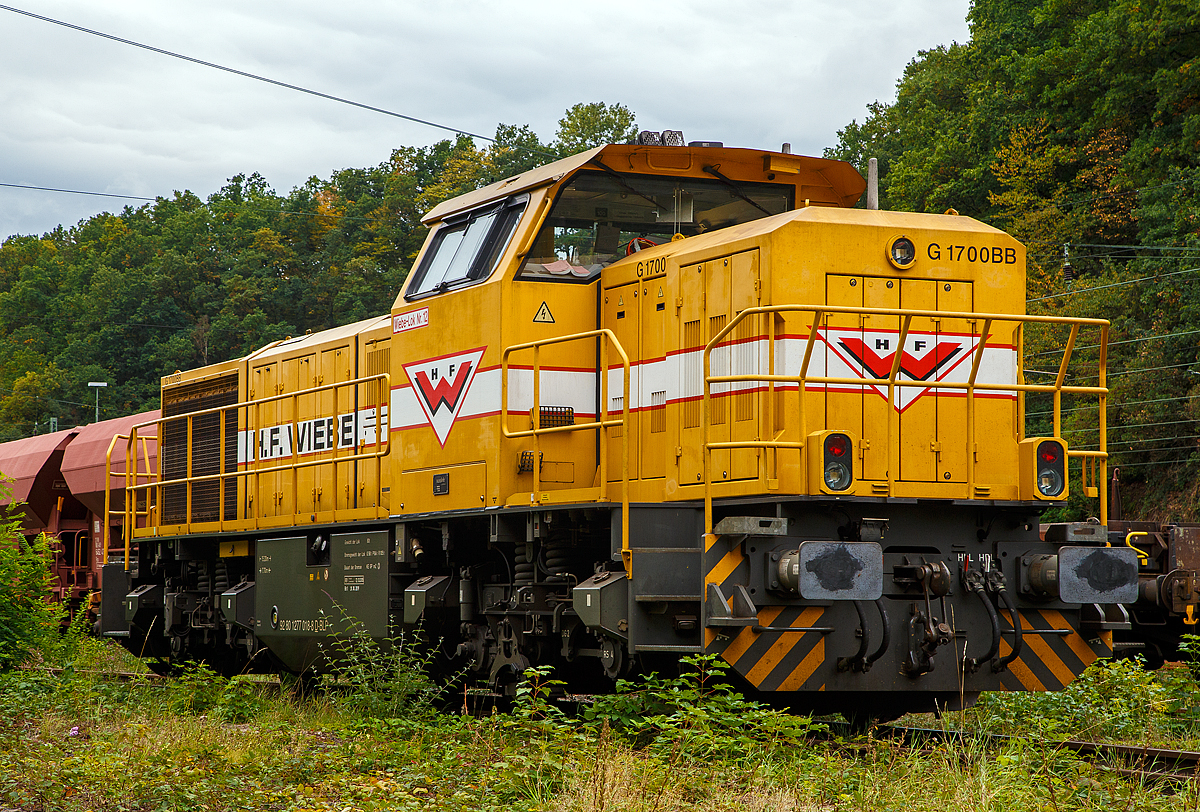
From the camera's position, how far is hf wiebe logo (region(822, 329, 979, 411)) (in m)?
7.83

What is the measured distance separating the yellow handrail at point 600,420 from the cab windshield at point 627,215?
73cm

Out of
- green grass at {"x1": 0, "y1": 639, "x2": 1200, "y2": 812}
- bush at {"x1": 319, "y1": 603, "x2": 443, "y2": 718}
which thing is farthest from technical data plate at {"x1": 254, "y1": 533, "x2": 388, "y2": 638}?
green grass at {"x1": 0, "y1": 639, "x2": 1200, "y2": 812}

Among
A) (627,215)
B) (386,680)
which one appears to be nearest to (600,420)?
(627,215)

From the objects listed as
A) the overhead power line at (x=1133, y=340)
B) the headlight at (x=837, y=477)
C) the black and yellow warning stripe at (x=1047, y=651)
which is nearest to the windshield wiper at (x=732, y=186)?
the headlight at (x=837, y=477)

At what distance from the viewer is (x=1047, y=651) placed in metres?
7.84

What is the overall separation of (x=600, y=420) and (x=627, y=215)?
1804 millimetres

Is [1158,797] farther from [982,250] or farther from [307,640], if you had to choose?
[307,640]

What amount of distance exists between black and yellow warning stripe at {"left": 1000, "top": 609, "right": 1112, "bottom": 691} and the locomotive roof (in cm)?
337

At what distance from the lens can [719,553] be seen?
722 centimetres

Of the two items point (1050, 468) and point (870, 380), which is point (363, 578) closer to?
point (870, 380)

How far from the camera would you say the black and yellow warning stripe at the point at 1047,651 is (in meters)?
7.73

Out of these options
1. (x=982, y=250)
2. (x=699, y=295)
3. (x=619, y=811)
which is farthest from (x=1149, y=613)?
(x=619, y=811)

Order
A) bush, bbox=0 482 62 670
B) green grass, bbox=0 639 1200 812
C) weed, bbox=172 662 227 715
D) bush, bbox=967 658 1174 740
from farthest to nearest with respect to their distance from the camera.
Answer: bush, bbox=0 482 62 670 < weed, bbox=172 662 227 715 < bush, bbox=967 658 1174 740 < green grass, bbox=0 639 1200 812

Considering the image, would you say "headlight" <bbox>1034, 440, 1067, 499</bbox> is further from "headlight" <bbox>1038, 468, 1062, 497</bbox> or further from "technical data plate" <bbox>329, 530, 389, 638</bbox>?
"technical data plate" <bbox>329, 530, 389, 638</bbox>
